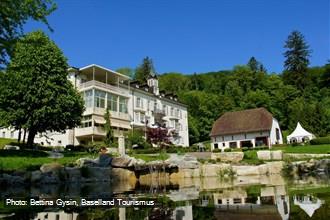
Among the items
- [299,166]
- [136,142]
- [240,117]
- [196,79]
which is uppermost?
[196,79]

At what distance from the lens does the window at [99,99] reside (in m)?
45.6

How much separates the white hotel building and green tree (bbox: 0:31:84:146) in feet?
18.3

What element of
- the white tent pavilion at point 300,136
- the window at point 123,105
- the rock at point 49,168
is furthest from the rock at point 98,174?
the white tent pavilion at point 300,136

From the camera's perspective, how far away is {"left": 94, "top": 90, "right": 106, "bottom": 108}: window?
150 ft

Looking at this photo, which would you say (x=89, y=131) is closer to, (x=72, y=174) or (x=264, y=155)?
(x=264, y=155)

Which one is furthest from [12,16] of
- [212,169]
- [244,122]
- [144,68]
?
[144,68]

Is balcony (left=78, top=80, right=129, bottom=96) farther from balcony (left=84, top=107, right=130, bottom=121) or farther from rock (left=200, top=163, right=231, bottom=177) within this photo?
rock (left=200, top=163, right=231, bottom=177)

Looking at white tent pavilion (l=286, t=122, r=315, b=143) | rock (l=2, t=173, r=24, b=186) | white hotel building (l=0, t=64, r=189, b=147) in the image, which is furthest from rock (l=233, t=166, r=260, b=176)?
white tent pavilion (l=286, t=122, r=315, b=143)

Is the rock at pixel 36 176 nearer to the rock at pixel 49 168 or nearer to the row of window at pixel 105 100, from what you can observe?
the rock at pixel 49 168

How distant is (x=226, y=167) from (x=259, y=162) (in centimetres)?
277

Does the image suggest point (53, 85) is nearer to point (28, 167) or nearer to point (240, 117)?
point (28, 167)

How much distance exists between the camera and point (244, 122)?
57.8 m

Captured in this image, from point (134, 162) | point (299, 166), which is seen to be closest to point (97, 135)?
point (134, 162)

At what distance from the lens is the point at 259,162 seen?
2575cm
